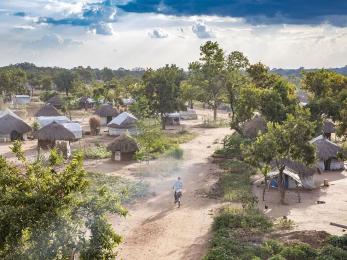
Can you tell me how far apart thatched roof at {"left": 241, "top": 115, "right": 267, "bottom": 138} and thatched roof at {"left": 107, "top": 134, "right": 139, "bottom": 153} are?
10427 millimetres

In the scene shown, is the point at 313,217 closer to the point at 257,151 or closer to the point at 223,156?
the point at 257,151

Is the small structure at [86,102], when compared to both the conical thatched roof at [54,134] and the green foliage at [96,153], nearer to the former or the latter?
the conical thatched roof at [54,134]

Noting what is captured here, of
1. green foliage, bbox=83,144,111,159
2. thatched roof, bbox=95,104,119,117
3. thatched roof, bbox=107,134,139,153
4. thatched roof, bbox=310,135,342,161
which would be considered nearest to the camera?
thatched roof, bbox=310,135,342,161

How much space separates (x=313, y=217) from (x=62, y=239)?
1632cm

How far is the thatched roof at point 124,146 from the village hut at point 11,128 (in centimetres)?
1482

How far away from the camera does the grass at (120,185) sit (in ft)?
87.9

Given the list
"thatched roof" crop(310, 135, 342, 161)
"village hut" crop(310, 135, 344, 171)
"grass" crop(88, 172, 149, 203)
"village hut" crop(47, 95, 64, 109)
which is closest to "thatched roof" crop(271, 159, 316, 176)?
"thatched roof" crop(310, 135, 342, 161)

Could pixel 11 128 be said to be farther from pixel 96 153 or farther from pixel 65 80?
pixel 65 80

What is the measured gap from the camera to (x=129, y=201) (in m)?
26.1

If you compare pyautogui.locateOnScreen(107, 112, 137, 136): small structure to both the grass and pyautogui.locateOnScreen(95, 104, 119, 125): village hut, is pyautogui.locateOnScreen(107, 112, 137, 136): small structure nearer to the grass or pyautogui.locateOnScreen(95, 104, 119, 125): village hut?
pyautogui.locateOnScreen(95, 104, 119, 125): village hut

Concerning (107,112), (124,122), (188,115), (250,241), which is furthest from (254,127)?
(188,115)

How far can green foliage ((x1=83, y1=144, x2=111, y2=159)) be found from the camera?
3931cm

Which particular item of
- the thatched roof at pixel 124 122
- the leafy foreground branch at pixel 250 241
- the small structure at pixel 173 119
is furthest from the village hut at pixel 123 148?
the small structure at pixel 173 119

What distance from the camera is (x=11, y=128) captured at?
47.5 m
